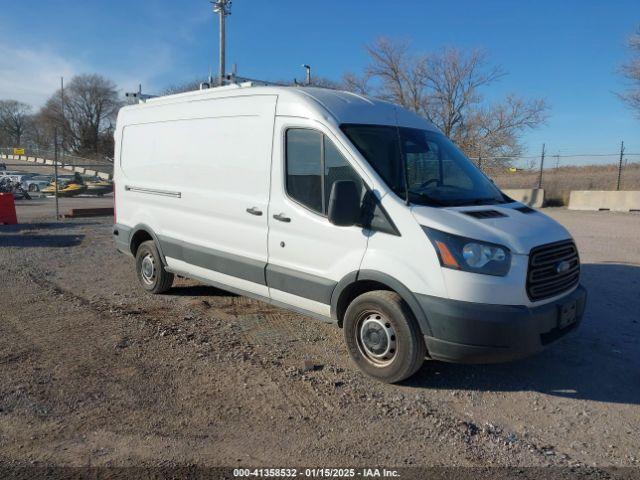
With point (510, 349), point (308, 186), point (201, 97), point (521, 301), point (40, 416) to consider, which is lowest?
point (40, 416)

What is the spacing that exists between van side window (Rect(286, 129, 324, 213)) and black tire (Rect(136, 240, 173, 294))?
9.08 feet

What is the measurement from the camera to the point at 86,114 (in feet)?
281

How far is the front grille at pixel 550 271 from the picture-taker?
3.92m

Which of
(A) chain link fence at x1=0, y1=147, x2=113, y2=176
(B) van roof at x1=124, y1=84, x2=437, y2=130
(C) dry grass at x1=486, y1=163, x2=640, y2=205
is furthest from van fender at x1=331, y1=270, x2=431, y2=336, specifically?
(A) chain link fence at x1=0, y1=147, x2=113, y2=176

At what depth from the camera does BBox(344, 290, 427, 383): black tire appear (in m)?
4.05

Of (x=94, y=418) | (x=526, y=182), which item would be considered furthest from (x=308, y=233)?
(x=526, y=182)

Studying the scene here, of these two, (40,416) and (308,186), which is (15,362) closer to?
(40,416)

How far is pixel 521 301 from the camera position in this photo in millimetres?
3832

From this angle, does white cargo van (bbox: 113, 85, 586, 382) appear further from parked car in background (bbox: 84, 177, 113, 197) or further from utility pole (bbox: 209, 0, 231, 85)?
parked car in background (bbox: 84, 177, 113, 197)

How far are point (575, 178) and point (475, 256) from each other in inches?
1041

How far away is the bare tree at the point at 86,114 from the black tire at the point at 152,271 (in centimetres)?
8342

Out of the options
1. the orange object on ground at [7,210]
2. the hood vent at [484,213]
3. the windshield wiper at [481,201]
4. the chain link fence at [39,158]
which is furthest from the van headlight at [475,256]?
the chain link fence at [39,158]

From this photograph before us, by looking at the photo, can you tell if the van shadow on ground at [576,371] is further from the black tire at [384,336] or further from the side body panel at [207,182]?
the side body panel at [207,182]

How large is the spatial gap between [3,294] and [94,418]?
4.17 meters
